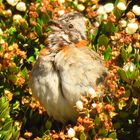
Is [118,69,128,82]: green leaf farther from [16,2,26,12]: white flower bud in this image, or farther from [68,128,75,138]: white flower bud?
[16,2,26,12]: white flower bud

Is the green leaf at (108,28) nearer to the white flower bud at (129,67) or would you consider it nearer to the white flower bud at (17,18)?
the white flower bud at (129,67)

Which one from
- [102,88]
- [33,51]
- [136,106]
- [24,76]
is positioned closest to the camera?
[102,88]

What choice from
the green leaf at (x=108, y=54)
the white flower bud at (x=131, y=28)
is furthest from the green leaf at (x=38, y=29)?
the white flower bud at (x=131, y=28)

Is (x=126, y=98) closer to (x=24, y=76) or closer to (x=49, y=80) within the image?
(x=49, y=80)

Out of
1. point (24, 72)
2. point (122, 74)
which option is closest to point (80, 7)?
point (24, 72)

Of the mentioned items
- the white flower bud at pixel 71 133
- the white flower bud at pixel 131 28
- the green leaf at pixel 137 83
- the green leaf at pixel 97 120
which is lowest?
the white flower bud at pixel 71 133

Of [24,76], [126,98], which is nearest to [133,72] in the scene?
[126,98]

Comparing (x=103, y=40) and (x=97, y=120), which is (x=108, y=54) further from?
(x=97, y=120)
